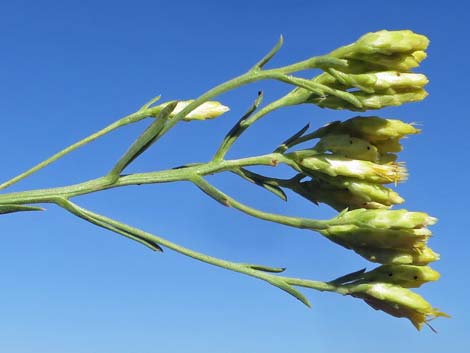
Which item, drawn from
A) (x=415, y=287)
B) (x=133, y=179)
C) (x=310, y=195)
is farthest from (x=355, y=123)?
(x=133, y=179)

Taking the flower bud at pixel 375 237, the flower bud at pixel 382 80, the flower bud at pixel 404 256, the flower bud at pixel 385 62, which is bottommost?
the flower bud at pixel 404 256

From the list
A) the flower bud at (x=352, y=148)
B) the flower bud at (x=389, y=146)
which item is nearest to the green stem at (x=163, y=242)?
the flower bud at (x=352, y=148)

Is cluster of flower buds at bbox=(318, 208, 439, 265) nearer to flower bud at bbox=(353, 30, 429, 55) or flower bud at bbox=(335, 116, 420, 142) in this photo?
flower bud at bbox=(335, 116, 420, 142)

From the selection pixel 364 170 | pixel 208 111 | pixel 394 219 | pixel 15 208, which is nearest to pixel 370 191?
pixel 364 170

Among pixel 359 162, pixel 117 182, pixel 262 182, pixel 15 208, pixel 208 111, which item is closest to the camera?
pixel 15 208

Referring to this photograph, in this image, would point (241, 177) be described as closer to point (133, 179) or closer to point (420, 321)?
point (133, 179)

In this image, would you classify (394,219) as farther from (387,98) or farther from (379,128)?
(387,98)

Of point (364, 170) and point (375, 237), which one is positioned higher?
point (364, 170)

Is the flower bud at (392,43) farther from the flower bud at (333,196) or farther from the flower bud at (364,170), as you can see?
the flower bud at (333,196)
